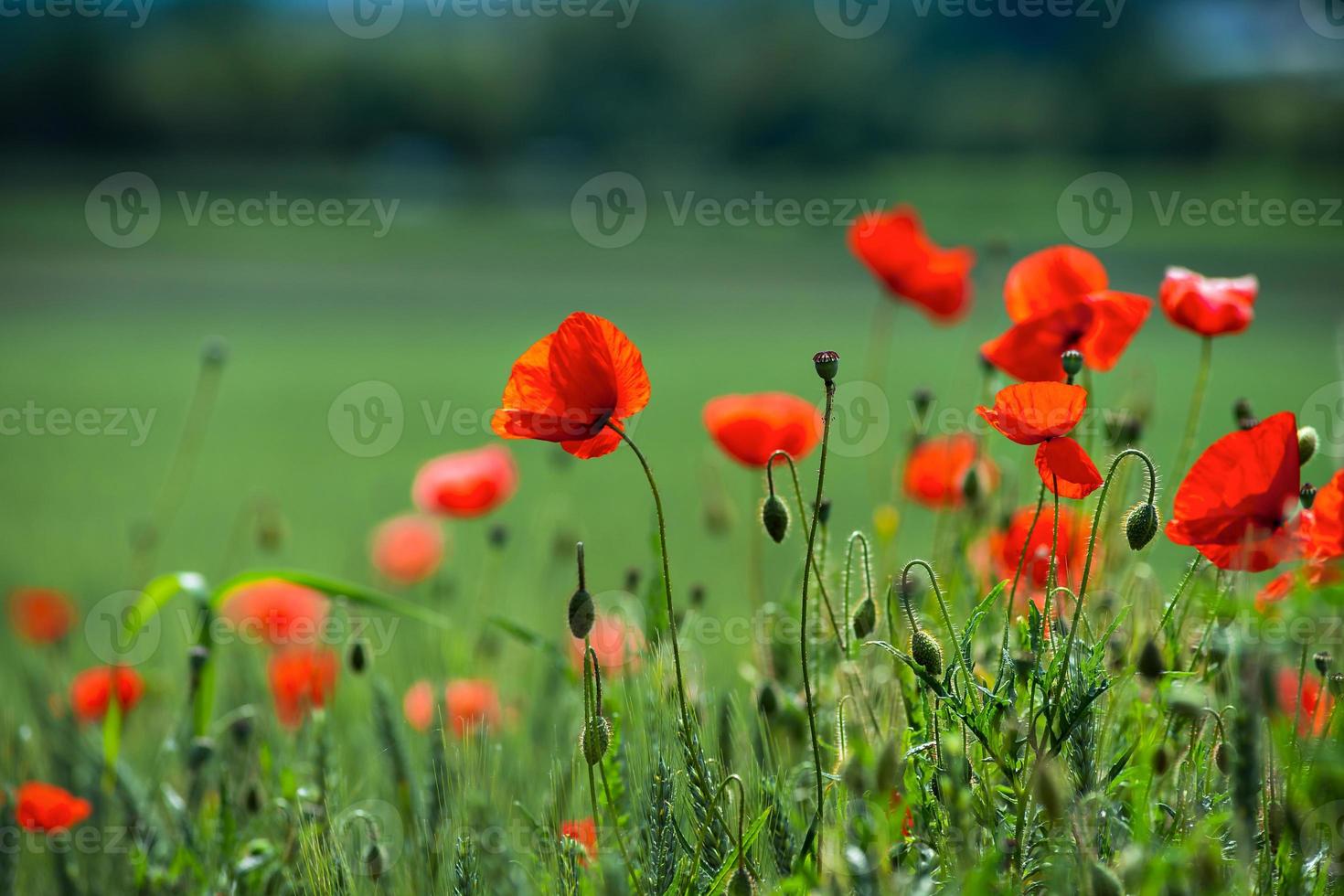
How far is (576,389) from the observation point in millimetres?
939

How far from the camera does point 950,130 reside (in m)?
35.5

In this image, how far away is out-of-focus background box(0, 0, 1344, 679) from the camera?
393 centimetres

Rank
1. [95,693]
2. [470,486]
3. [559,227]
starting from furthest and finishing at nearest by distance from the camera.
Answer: [559,227] < [470,486] < [95,693]

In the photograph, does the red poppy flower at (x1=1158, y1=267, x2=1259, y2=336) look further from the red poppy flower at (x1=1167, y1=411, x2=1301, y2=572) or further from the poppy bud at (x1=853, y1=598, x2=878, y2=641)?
the poppy bud at (x1=853, y1=598, x2=878, y2=641)

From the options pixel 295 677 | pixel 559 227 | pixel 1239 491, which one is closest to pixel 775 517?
pixel 1239 491

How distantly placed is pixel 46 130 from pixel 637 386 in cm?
3798

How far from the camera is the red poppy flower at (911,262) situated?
5.46ft

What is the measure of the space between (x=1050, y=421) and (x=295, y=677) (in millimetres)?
945

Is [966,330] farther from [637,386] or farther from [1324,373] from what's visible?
[637,386]

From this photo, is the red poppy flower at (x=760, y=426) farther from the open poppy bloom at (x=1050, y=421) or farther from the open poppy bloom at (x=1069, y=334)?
the open poppy bloom at (x=1050, y=421)

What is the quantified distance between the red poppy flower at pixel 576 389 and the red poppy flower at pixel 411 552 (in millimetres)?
1046

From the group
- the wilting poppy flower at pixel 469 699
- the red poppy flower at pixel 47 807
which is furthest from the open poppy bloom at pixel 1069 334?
the red poppy flower at pixel 47 807

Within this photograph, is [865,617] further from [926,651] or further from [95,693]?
[95,693]

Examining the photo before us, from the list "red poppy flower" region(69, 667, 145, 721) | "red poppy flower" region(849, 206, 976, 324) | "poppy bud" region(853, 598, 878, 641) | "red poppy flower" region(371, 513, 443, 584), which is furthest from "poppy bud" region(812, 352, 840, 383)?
"red poppy flower" region(371, 513, 443, 584)
